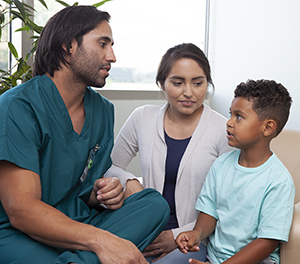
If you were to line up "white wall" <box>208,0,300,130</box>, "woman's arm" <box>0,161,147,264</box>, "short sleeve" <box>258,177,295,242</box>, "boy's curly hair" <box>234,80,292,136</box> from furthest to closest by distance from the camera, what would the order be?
"white wall" <box>208,0,300,130</box>
"boy's curly hair" <box>234,80,292,136</box>
"short sleeve" <box>258,177,295,242</box>
"woman's arm" <box>0,161,147,264</box>

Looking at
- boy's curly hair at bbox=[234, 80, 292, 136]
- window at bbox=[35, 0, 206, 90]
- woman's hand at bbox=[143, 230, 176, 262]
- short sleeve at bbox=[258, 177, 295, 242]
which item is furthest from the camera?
window at bbox=[35, 0, 206, 90]

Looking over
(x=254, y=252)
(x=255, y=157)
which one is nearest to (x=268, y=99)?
(x=255, y=157)

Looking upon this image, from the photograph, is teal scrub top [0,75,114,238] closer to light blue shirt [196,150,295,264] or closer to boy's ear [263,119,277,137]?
light blue shirt [196,150,295,264]

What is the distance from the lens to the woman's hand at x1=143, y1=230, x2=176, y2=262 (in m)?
1.40

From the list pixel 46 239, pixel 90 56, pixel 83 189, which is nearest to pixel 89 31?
pixel 90 56

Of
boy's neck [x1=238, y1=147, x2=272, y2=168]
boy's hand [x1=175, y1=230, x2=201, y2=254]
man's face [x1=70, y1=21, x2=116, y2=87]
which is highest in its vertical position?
man's face [x1=70, y1=21, x2=116, y2=87]

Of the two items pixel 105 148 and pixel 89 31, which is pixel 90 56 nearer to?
pixel 89 31

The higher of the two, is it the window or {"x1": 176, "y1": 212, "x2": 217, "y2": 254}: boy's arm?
the window

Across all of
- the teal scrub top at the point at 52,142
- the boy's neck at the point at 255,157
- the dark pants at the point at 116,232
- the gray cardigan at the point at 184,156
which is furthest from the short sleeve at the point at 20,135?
the boy's neck at the point at 255,157

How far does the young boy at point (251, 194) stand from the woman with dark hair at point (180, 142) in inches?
5.9

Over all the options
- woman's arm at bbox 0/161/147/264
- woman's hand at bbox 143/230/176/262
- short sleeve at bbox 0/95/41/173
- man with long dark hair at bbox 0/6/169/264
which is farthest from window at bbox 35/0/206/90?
woman's arm at bbox 0/161/147/264

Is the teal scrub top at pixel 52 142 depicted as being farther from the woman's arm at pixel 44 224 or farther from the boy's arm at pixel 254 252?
the boy's arm at pixel 254 252

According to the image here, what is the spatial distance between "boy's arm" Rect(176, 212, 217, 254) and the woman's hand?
0.15 metres

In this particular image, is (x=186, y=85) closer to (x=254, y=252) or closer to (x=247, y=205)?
(x=247, y=205)
